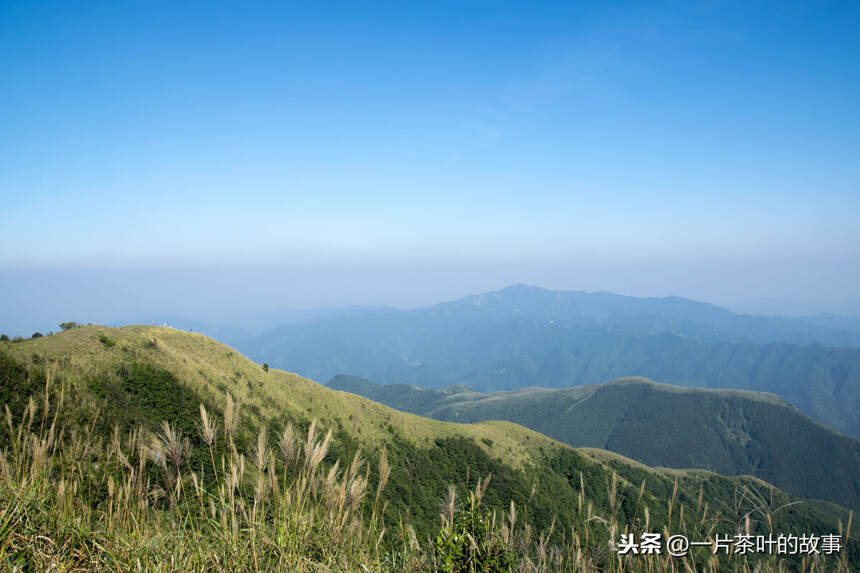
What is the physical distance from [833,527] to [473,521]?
5533 inches

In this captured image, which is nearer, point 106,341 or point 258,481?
point 258,481

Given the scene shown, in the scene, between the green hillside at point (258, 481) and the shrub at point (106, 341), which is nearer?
the green hillside at point (258, 481)

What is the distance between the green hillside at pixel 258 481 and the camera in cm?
374

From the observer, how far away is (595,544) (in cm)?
525

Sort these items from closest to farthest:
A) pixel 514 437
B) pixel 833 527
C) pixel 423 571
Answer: pixel 423 571 < pixel 514 437 < pixel 833 527

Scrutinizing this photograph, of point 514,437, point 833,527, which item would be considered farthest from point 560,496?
point 833,527

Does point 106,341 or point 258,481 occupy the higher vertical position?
point 258,481

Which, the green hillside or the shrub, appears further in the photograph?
the shrub

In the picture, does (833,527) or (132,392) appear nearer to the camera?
(132,392)

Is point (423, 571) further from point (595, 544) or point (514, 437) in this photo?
point (514, 437)

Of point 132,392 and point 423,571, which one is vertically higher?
point 423,571

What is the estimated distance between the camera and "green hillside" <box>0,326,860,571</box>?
12.3 ft

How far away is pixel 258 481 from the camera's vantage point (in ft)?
13.2

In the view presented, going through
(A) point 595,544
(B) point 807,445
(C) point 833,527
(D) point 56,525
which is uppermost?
(D) point 56,525
